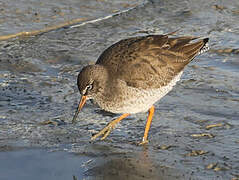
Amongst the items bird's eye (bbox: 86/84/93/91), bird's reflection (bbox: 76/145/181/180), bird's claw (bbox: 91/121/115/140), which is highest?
bird's eye (bbox: 86/84/93/91)

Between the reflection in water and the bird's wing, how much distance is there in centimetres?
119

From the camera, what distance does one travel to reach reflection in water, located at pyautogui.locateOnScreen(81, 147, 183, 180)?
5.82 m

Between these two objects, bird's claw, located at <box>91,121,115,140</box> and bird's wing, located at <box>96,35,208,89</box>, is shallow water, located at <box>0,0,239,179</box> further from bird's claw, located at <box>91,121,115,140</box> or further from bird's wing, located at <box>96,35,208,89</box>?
bird's wing, located at <box>96,35,208,89</box>

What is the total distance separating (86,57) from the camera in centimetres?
966

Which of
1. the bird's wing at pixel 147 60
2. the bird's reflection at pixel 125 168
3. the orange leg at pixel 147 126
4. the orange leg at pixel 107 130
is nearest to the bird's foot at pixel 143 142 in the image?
the orange leg at pixel 147 126

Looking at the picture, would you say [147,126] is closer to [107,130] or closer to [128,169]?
[107,130]

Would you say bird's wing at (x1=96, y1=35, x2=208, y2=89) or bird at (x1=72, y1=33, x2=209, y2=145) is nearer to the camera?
bird at (x1=72, y1=33, x2=209, y2=145)

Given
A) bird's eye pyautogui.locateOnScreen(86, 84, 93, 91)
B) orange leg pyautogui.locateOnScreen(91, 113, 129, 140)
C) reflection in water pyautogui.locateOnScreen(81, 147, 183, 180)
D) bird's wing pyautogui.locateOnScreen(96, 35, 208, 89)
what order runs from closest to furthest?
reflection in water pyautogui.locateOnScreen(81, 147, 183, 180) < orange leg pyautogui.locateOnScreen(91, 113, 129, 140) < bird's eye pyautogui.locateOnScreen(86, 84, 93, 91) < bird's wing pyautogui.locateOnScreen(96, 35, 208, 89)

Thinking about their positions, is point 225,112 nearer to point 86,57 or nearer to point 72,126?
point 72,126

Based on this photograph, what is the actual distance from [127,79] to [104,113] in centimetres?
98

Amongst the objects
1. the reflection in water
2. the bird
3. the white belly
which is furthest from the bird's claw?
the reflection in water

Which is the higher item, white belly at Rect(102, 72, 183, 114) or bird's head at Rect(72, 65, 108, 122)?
bird's head at Rect(72, 65, 108, 122)

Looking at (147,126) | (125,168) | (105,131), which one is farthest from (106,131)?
(125,168)

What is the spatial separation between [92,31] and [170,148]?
16.3ft
